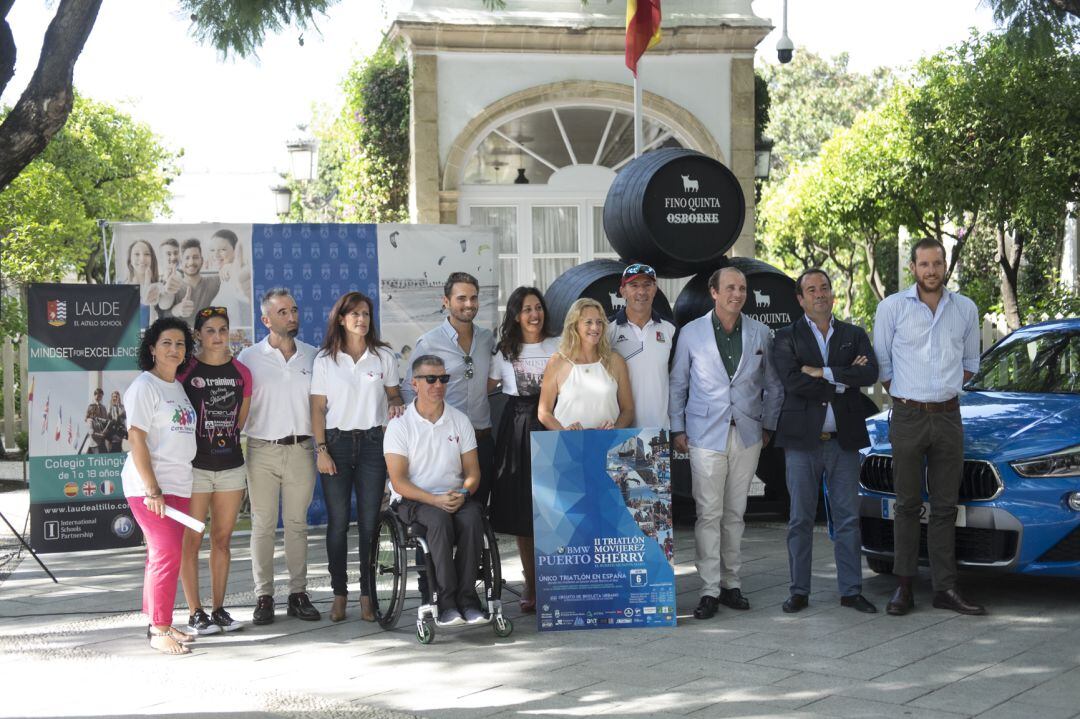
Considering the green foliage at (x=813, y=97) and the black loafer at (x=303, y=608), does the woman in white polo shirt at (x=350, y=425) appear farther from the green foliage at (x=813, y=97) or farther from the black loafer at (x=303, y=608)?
the green foliage at (x=813, y=97)

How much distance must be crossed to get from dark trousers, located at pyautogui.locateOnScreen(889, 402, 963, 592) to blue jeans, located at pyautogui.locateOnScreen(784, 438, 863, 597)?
0.23 meters

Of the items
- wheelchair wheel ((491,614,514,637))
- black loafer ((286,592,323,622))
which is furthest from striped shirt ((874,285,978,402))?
black loafer ((286,592,323,622))

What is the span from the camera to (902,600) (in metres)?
6.82

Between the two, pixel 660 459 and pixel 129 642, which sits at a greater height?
pixel 660 459

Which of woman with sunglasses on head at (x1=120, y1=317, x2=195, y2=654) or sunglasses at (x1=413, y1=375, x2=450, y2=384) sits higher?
sunglasses at (x1=413, y1=375, x2=450, y2=384)

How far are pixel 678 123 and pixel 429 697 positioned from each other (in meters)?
11.5

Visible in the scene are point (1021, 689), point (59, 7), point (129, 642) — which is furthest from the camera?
point (59, 7)

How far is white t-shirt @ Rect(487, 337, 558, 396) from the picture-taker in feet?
23.0

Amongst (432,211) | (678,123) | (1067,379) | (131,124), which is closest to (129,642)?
(1067,379)

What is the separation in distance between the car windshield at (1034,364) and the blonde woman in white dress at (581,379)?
271 centimetres

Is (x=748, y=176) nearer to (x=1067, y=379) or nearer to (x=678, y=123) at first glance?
(x=678, y=123)

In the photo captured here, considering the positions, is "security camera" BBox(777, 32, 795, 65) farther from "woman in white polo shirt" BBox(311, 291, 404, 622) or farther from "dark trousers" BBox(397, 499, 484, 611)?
"dark trousers" BBox(397, 499, 484, 611)

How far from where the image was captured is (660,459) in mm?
6754

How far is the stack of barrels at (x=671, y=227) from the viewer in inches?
331
